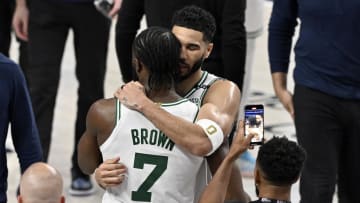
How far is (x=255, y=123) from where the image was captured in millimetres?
2557

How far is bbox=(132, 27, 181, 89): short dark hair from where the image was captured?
2.57m

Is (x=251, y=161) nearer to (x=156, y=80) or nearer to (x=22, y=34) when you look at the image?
(x=22, y=34)

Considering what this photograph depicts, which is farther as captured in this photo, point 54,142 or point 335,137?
point 54,142

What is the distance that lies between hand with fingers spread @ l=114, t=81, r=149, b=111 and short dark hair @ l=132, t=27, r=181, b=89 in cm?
4

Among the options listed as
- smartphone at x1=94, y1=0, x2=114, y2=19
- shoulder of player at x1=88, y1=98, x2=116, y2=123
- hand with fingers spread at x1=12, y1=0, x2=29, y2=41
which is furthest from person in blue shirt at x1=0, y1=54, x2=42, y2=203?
hand with fingers spread at x1=12, y1=0, x2=29, y2=41

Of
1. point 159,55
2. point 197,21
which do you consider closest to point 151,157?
point 159,55

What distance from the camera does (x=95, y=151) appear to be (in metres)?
2.80

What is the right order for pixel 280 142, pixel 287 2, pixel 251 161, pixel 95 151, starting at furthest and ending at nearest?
pixel 251 161
pixel 287 2
pixel 95 151
pixel 280 142

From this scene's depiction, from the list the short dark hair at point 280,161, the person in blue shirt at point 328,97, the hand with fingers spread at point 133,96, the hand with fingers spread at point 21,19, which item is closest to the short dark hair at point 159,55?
Result: the hand with fingers spread at point 133,96

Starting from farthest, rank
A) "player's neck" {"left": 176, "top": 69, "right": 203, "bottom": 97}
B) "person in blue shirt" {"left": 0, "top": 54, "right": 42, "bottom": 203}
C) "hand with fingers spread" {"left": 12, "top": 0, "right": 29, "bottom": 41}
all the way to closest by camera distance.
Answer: "hand with fingers spread" {"left": 12, "top": 0, "right": 29, "bottom": 41}, "player's neck" {"left": 176, "top": 69, "right": 203, "bottom": 97}, "person in blue shirt" {"left": 0, "top": 54, "right": 42, "bottom": 203}

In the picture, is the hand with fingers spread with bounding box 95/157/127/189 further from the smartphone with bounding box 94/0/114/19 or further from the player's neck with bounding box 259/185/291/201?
the smartphone with bounding box 94/0/114/19

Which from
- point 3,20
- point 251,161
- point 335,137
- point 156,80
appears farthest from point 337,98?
point 3,20

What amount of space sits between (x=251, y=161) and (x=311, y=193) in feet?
5.35

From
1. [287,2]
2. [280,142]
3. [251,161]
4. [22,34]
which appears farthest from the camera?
[251,161]
